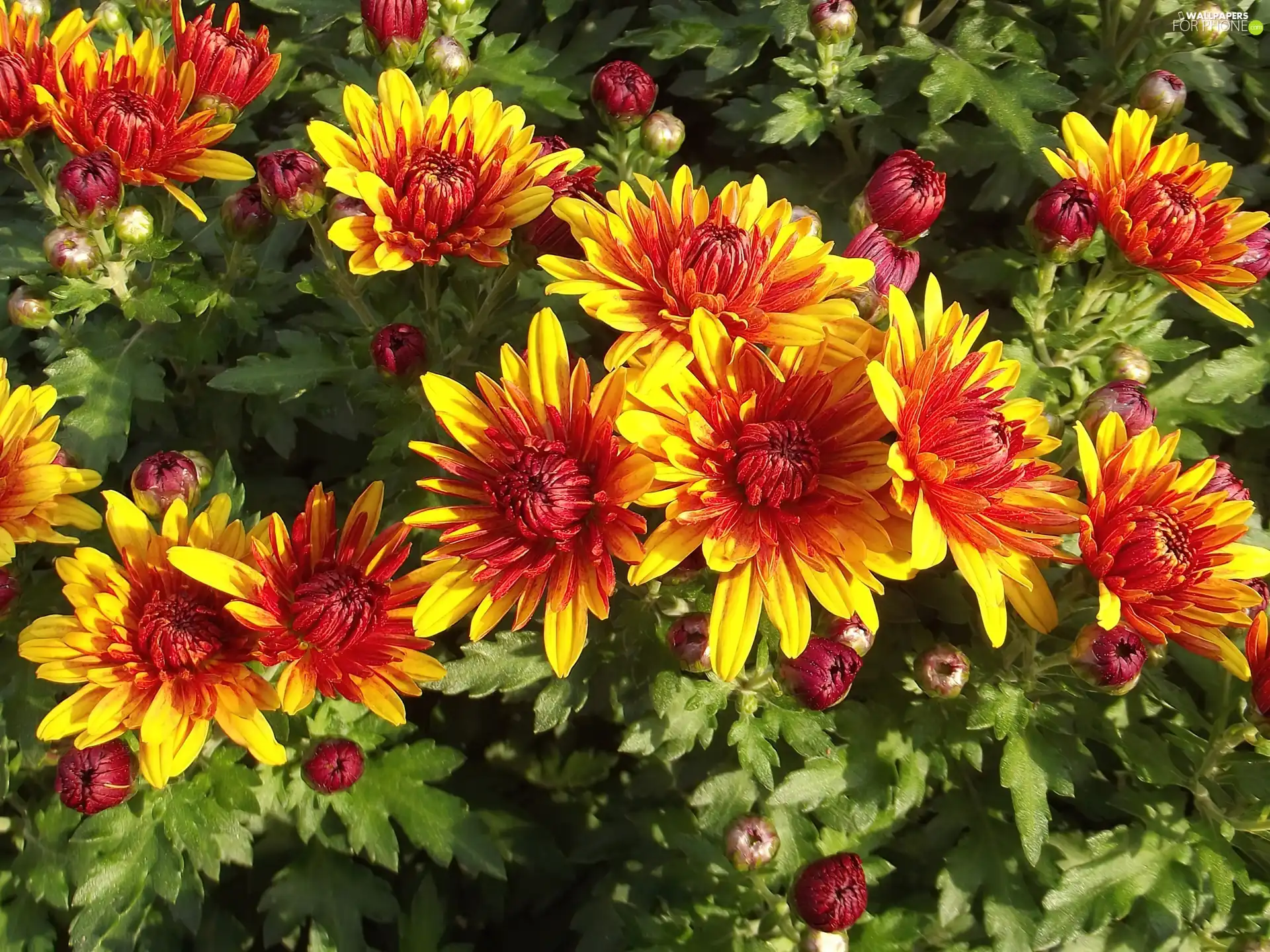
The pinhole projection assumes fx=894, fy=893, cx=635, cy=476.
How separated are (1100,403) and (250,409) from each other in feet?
7.02

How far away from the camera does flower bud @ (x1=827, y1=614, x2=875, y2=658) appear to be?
181 cm

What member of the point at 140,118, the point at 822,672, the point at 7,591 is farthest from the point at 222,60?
the point at 822,672

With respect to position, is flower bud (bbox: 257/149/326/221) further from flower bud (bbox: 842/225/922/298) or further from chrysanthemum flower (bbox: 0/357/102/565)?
flower bud (bbox: 842/225/922/298)

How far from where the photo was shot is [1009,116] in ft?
7.81

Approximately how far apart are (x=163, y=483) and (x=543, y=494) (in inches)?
38.9

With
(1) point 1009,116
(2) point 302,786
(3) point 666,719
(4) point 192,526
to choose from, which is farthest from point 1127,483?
(2) point 302,786

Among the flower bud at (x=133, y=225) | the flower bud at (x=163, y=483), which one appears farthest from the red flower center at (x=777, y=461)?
the flower bud at (x=133, y=225)

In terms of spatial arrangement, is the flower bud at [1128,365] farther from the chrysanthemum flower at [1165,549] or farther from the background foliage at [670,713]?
the chrysanthemum flower at [1165,549]

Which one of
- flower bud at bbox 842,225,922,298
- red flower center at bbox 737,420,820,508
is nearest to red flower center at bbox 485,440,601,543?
red flower center at bbox 737,420,820,508

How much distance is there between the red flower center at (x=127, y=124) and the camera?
6.32 feet

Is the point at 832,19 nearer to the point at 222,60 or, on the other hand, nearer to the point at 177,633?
the point at 222,60

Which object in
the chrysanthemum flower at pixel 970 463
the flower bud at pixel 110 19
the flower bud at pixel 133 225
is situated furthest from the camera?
the flower bud at pixel 110 19

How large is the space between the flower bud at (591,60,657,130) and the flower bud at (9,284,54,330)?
1436 mm

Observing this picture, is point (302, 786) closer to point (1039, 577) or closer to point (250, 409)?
point (250, 409)
